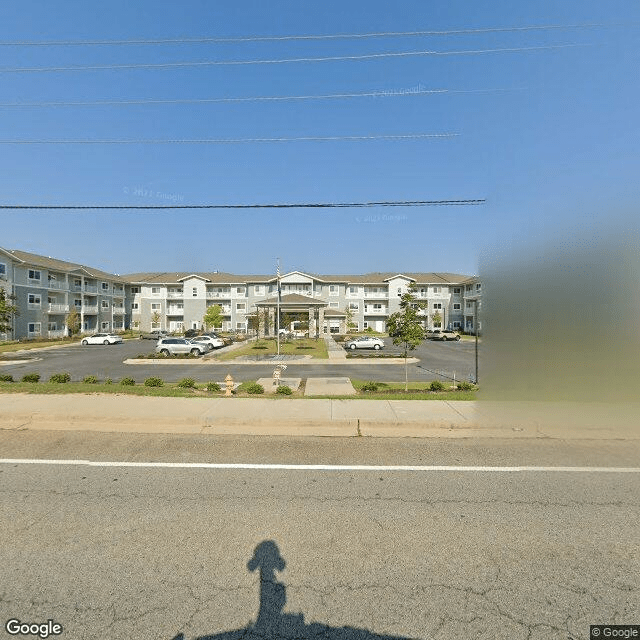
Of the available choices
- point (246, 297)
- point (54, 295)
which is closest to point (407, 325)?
point (246, 297)

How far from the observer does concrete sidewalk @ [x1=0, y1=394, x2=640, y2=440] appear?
6.73 m

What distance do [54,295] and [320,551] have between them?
54.8m

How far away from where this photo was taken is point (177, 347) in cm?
2858

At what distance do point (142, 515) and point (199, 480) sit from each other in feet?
3.06

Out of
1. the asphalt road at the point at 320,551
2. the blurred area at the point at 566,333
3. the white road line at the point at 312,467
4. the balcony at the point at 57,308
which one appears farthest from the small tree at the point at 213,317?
the blurred area at the point at 566,333

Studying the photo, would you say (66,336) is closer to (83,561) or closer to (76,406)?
(76,406)

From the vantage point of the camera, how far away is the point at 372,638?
2430 mm

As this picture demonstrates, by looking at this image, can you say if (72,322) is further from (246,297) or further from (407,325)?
(407,325)

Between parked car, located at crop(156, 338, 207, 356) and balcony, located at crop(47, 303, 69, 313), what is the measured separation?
25.4 meters

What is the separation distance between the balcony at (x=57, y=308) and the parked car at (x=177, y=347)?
2542cm

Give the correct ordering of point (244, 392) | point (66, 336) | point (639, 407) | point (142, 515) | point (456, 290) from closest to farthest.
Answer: point (142, 515)
point (639, 407)
point (244, 392)
point (66, 336)
point (456, 290)

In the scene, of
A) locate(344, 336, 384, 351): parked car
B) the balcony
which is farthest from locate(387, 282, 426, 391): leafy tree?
the balcony

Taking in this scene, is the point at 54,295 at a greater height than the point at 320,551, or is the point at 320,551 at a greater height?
the point at 54,295

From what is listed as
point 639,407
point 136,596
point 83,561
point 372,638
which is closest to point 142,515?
point 83,561
